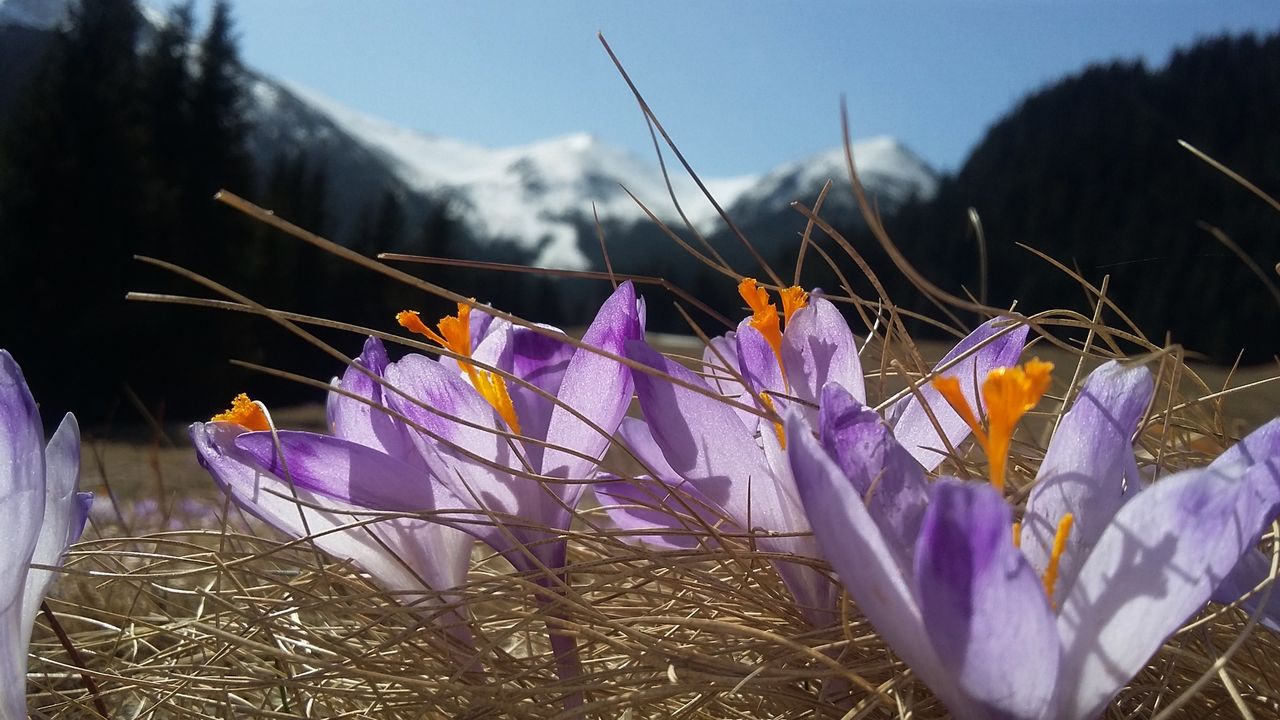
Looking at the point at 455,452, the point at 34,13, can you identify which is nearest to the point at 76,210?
the point at 455,452

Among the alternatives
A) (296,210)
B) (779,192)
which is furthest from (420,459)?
(779,192)

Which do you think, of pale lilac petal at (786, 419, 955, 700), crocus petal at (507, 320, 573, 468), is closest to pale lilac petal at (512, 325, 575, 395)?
crocus petal at (507, 320, 573, 468)

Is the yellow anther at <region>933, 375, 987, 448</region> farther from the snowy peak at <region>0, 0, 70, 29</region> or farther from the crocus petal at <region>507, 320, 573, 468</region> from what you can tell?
the snowy peak at <region>0, 0, 70, 29</region>

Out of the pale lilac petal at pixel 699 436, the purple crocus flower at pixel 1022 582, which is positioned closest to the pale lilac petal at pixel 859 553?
the purple crocus flower at pixel 1022 582

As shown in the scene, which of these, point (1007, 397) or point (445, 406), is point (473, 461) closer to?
point (445, 406)

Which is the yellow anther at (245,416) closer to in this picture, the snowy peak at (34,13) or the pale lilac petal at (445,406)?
the pale lilac petal at (445,406)

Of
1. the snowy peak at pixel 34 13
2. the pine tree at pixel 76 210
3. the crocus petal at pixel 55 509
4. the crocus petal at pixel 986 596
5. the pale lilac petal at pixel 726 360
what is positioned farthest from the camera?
the snowy peak at pixel 34 13

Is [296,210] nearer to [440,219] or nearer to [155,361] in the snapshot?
[440,219]
